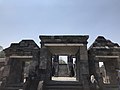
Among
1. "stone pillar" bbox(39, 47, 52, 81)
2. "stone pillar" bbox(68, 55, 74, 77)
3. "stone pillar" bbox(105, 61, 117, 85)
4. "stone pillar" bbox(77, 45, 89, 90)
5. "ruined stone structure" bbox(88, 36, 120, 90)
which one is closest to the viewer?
"stone pillar" bbox(77, 45, 89, 90)

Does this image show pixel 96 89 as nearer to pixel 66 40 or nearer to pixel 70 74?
pixel 66 40

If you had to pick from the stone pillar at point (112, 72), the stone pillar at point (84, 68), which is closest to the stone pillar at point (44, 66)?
the stone pillar at point (84, 68)

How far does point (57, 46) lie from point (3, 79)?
20.3 ft

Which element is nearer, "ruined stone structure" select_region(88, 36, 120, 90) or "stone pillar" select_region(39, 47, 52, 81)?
"stone pillar" select_region(39, 47, 52, 81)

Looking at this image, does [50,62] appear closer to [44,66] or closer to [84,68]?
[44,66]

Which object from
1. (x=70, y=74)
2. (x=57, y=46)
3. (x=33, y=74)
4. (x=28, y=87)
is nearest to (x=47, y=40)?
(x=57, y=46)

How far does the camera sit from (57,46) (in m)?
10.4

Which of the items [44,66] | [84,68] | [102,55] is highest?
[102,55]

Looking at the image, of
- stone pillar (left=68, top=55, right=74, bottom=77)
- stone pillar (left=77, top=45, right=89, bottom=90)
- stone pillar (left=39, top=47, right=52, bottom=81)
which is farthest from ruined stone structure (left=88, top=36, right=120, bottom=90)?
stone pillar (left=68, top=55, right=74, bottom=77)

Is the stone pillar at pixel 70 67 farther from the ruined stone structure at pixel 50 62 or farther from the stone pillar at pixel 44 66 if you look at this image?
the stone pillar at pixel 44 66

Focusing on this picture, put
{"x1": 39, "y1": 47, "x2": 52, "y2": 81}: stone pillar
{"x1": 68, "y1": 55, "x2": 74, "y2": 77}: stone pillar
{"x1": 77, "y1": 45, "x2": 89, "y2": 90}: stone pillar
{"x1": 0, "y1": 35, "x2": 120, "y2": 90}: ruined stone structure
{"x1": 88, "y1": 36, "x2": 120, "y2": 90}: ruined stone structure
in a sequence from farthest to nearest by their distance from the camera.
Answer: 1. {"x1": 68, "y1": 55, "x2": 74, "y2": 77}: stone pillar
2. {"x1": 88, "y1": 36, "x2": 120, "y2": 90}: ruined stone structure
3. {"x1": 39, "y1": 47, "x2": 52, "y2": 81}: stone pillar
4. {"x1": 0, "y1": 35, "x2": 120, "y2": 90}: ruined stone structure
5. {"x1": 77, "y1": 45, "x2": 89, "y2": 90}: stone pillar

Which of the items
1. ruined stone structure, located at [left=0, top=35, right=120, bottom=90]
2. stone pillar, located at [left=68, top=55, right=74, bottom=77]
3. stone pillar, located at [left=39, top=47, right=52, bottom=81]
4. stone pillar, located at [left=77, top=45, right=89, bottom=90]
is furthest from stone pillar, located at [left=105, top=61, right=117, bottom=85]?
stone pillar, located at [left=39, top=47, right=52, bottom=81]

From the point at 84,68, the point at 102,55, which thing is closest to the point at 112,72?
the point at 102,55

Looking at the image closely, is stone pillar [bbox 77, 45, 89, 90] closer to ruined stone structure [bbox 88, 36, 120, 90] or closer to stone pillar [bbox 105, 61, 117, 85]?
ruined stone structure [bbox 88, 36, 120, 90]
